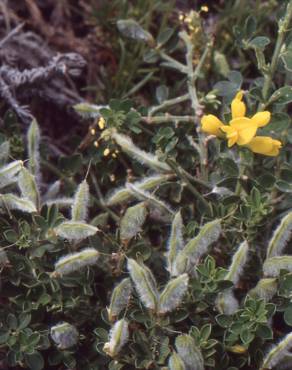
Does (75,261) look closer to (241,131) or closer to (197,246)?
(197,246)

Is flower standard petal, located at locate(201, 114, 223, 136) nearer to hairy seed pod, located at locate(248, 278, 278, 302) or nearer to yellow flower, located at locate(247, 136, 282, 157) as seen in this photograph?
yellow flower, located at locate(247, 136, 282, 157)

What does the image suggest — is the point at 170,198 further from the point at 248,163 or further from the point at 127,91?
the point at 127,91

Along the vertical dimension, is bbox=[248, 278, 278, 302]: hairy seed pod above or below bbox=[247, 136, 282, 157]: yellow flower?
below

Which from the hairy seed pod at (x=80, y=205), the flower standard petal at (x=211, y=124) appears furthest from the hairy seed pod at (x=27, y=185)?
the flower standard petal at (x=211, y=124)

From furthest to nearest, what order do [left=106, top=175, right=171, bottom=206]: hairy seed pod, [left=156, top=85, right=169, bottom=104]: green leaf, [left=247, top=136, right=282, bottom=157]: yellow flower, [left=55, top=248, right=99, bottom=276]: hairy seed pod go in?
[left=156, top=85, right=169, bottom=104]: green leaf
[left=106, top=175, right=171, bottom=206]: hairy seed pod
[left=247, top=136, right=282, bottom=157]: yellow flower
[left=55, top=248, right=99, bottom=276]: hairy seed pod

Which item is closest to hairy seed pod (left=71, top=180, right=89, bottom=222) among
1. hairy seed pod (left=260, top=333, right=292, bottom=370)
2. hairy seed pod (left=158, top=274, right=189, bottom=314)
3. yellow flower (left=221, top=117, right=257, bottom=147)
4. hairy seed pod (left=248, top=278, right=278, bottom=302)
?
hairy seed pod (left=158, top=274, right=189, bottom=314)

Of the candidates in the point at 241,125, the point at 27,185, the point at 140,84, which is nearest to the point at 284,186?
the point at 241,125
